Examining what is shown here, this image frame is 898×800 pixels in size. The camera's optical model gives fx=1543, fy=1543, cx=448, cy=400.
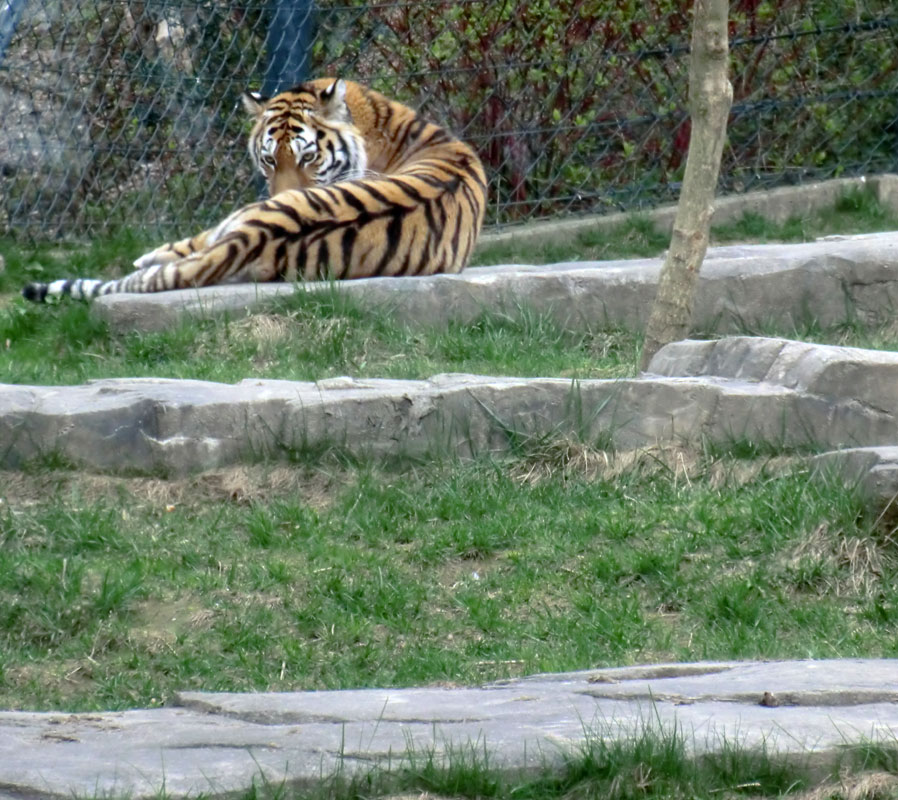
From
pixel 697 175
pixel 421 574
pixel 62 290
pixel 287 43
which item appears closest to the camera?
pixel 421 574

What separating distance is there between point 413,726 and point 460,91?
6683mm

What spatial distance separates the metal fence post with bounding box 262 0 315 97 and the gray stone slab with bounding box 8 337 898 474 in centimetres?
431

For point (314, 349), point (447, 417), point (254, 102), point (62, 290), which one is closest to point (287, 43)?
point (254, 102)

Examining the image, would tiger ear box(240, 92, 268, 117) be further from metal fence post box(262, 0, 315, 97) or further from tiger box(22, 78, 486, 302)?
metal fence post box(262, 0, 315, 97)

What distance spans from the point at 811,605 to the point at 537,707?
4.65 feet

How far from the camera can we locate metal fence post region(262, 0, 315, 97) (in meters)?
8.99

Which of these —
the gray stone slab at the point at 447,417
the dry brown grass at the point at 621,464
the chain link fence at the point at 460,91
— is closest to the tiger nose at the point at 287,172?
the chain link fence at the point at 460,91

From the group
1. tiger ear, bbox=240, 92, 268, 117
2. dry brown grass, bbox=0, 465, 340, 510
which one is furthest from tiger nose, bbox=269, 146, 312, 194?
dry brown grass, bbox=0, 465, 340, 510

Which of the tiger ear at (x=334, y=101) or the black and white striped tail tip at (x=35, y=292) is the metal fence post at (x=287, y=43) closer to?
the tiger ear at (x=334, y=101)

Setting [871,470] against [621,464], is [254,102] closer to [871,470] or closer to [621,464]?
[621,464]

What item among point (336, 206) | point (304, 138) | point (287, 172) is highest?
point (304, 138)

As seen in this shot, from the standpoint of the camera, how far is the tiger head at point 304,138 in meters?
8.23

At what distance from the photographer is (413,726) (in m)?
3.01

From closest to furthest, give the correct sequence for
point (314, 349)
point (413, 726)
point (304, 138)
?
point (413, 726) → point (314, 349) → point (304, 138)
